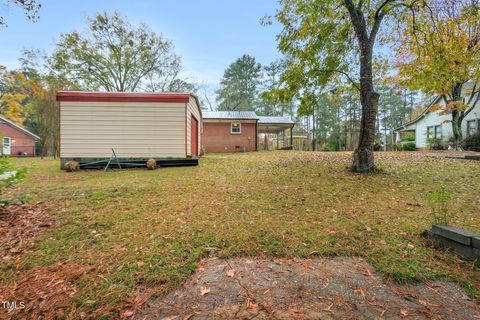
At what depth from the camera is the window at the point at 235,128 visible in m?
19.3

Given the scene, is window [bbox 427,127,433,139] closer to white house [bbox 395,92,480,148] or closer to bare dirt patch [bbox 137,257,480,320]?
white house [bbox 395,92,480,148]

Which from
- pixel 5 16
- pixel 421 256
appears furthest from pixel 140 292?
pixel 5 16

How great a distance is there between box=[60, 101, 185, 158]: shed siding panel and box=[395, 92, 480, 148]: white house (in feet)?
59.0

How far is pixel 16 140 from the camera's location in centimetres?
2653

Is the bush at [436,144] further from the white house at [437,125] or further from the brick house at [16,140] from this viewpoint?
the brick house at [16,140]

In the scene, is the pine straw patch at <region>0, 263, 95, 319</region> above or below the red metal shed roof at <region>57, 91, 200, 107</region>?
below

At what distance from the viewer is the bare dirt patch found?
5.15 ft

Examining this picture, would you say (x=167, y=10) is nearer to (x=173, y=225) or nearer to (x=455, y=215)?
(x=173, y=225)

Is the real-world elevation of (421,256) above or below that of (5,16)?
below

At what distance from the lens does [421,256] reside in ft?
7.63

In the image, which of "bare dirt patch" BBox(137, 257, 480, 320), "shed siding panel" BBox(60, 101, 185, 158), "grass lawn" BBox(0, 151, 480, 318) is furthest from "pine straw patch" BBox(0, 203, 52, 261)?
"shed siding panel" BBox(60, 101, 185, 158)

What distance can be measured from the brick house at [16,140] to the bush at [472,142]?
133ft

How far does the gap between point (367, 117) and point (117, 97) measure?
27.0 feet

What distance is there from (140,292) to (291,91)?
249 inches
